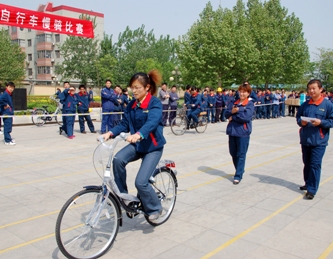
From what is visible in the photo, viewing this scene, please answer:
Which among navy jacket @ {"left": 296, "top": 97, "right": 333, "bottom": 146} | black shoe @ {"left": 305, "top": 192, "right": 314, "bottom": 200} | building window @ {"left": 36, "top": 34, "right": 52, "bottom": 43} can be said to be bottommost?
black shoe @ {"left": 305, "top": 192, "right": 314, "bottom": 200}

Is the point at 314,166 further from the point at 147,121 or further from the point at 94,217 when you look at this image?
the point at 94,217

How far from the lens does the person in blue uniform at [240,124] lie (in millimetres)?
6344

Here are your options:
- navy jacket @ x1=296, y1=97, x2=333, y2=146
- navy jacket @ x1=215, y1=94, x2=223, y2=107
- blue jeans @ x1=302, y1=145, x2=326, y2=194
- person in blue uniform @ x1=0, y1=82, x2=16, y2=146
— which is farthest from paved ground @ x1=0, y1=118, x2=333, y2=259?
navy jacket @ x1=215, y1=94, x2=223, y2=107

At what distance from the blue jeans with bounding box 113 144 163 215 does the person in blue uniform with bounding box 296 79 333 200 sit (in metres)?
2.71

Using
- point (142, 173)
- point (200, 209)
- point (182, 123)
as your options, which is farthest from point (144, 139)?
point (182, 123)

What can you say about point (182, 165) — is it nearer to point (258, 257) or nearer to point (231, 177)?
point (231, 177)

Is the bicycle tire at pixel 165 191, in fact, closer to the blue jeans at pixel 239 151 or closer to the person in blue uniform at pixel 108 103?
the blue jeans at pixel 239 151

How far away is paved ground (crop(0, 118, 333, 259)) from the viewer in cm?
390

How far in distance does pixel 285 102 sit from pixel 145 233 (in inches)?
861

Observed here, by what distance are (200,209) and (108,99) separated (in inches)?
336

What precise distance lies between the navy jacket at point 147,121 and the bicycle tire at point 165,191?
0.48 m

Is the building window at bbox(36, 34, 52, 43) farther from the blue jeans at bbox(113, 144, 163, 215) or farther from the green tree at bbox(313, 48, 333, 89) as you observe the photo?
the blue jeans at bbox(113, 144, 163, 215)

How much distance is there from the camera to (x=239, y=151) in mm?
6465

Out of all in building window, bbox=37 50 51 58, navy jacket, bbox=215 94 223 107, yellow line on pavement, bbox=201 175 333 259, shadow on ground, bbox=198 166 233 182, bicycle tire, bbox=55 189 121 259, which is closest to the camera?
bicycle tire, bbox=55 189 121 259
